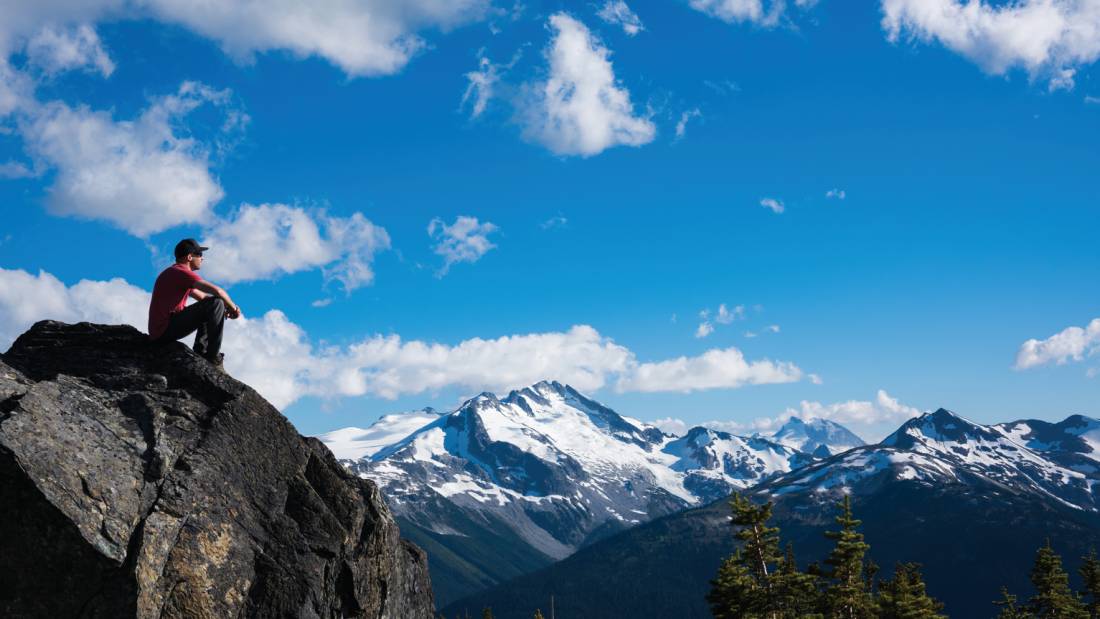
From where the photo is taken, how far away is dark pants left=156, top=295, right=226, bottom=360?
1759 cm

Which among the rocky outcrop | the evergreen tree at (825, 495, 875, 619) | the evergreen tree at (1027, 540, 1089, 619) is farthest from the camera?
the evergreen tree at (1027, 540, 1089, 619)

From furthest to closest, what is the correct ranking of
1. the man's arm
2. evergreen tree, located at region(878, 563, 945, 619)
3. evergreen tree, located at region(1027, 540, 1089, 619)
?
evergreen tree, located at region(1027, 540, 1089, 619)
evergreen tree, located at region(878, 563, 945, 619)
the man's arm

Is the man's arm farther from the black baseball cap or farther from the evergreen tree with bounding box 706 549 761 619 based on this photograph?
the evergreen tree with bounding box 706 549 761 619

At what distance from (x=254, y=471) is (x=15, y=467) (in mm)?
4661

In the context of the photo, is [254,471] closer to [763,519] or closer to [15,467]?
[15,467]

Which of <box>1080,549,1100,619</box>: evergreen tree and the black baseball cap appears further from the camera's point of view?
<box>1080,549,1100,619</box>: evergreen tree

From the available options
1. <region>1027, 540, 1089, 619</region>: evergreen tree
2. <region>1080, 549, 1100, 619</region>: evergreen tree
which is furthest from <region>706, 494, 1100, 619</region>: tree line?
<region>1080, 549, 1100, 619</region>: evergreen tree

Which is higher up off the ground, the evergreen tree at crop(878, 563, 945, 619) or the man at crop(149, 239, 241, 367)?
the man at crop(149, 239, 241, 367)

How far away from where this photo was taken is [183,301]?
1780 cm

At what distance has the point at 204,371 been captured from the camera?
57.7 ft

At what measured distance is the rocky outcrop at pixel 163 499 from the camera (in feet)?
42.6

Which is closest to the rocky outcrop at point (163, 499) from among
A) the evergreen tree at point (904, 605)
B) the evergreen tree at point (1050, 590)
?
the evergreen tree at point (904, 605)

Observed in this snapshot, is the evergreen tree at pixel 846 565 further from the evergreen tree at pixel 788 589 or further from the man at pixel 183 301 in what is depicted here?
the man at pixel 183 301

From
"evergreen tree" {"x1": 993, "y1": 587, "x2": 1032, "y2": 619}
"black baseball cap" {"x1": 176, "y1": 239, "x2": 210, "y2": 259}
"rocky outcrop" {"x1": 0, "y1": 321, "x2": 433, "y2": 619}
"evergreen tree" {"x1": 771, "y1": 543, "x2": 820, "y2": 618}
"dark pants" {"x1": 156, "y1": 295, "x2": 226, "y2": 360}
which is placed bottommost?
"evergreen tree" {"x1": 993, "y1": 587, "x2": 1032, "y2": 619}
